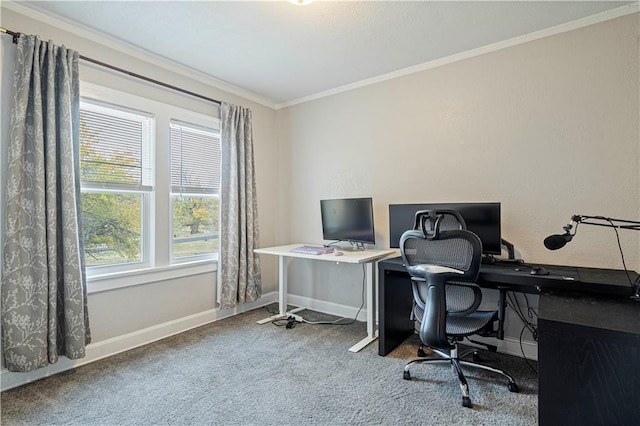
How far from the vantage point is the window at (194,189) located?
315 cm

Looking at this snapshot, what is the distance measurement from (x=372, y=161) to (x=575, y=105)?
1688 millimetres

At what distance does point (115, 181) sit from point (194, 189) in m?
0.74

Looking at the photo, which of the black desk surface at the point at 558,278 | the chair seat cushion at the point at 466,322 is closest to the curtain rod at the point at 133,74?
the black desk surface at the point at 558,278

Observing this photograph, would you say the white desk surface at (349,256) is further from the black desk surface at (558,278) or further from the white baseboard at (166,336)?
the white baseboard at (166,336)

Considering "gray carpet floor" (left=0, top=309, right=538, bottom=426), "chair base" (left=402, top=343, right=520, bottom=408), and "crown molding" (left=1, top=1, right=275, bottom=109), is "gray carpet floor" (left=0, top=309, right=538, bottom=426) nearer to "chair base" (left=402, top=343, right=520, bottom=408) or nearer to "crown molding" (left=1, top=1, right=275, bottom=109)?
"chair base" (left=402, top=343, right=520, bottom=408)

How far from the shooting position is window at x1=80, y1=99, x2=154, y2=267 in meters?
2.53

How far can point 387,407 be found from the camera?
6.22 ft

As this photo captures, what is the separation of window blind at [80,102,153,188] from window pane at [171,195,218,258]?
16.8 inches

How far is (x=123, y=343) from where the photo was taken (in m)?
2.66

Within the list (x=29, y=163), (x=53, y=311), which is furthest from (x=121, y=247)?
(x=29, y=163)

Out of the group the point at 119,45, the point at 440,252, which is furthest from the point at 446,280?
the point at 119,45

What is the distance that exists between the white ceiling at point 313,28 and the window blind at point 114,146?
50 cm

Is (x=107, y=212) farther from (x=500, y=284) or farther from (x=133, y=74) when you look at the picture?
(x=500, y=284)

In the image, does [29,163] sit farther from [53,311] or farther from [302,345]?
[302,345]
